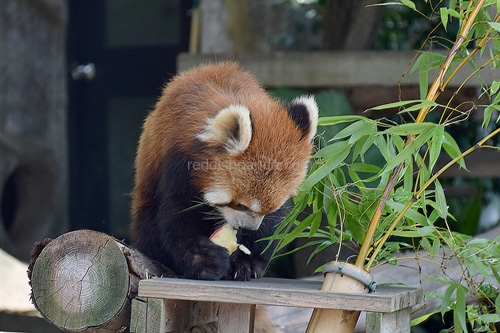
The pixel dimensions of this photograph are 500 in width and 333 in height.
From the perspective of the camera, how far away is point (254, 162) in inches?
102

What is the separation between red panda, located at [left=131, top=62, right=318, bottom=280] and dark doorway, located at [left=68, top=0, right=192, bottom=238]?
359 centimetres

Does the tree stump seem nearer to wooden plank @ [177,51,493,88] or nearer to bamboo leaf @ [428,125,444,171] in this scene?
bamboo leaf @ [428,125,444,171]

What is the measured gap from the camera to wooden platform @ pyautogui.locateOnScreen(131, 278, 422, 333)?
210 cm

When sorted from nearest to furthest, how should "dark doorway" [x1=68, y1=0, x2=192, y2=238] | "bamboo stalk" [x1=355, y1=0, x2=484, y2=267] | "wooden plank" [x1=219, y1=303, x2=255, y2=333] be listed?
"bamboo stalk" [x1=355, y1=0, x2=484, y2=267]
"wooden plank" [x1=219, y1=303, x2=255, y2=333]
"dark doorway" [x1=68, y1=0, x2=192, y2=238]

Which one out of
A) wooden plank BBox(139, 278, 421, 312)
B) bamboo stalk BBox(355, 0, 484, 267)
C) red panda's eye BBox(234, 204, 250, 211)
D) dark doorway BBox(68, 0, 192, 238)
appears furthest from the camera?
dark doorway BBox(68, 0, 192, 238)

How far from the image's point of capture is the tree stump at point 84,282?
230 centimetres

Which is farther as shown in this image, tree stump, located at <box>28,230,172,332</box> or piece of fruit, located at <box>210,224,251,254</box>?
piece of fruit, located at <box>210,224,251,254</box>

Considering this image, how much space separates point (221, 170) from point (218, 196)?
0.10 m

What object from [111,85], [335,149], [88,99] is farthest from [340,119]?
[88,99]

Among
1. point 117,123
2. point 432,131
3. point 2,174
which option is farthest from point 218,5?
point 432,131

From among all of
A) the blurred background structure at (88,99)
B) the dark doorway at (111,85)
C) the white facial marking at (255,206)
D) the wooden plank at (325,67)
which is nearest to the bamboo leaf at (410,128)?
the white facial marking at (255,206)

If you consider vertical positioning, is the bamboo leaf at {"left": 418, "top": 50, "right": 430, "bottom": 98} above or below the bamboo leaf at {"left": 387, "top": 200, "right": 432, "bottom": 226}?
above

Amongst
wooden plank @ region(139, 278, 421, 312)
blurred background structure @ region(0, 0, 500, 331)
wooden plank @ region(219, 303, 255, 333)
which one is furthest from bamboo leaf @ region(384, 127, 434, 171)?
blurred background structure @ region(0, 0, 500, 331)

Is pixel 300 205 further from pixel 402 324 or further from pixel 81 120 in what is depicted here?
pixel 81 120
